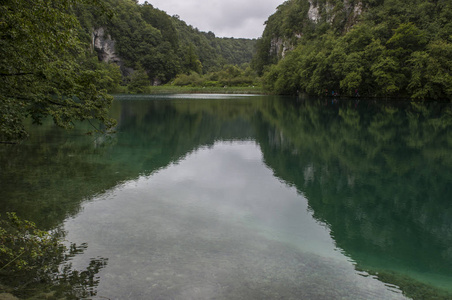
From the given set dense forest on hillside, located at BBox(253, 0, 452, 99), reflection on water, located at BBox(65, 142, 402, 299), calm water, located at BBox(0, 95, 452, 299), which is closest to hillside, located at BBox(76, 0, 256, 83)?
dense forest on hillside, located at BBox(253, 0, 452, 99)

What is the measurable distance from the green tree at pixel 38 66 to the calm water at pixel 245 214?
243cm

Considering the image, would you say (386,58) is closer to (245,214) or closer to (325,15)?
(325,15)

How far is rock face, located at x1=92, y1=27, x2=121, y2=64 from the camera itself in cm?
13712

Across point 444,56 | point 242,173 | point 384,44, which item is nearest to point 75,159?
point 242,173

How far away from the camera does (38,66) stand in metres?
8.55

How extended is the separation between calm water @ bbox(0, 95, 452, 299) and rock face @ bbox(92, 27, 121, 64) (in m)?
133

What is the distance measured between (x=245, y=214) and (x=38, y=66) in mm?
6544

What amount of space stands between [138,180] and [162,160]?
11.2 feet

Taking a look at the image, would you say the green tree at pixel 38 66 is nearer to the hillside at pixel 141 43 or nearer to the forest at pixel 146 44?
the forest at pixel 146 44

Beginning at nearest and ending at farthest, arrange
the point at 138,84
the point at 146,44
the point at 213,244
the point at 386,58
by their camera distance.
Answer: the point at 213,244
the point at 386,58
the point at 138,84
the point at 146,44

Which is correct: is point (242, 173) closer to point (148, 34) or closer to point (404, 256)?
point (404, 256)

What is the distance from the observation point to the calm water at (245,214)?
226 inches

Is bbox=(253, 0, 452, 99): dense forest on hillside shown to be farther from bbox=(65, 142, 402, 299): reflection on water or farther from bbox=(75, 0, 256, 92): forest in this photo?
bbox=(75, 0, 256, 92): forest

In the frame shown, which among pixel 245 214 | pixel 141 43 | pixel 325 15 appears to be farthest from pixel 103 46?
Result: pixel 245 214
